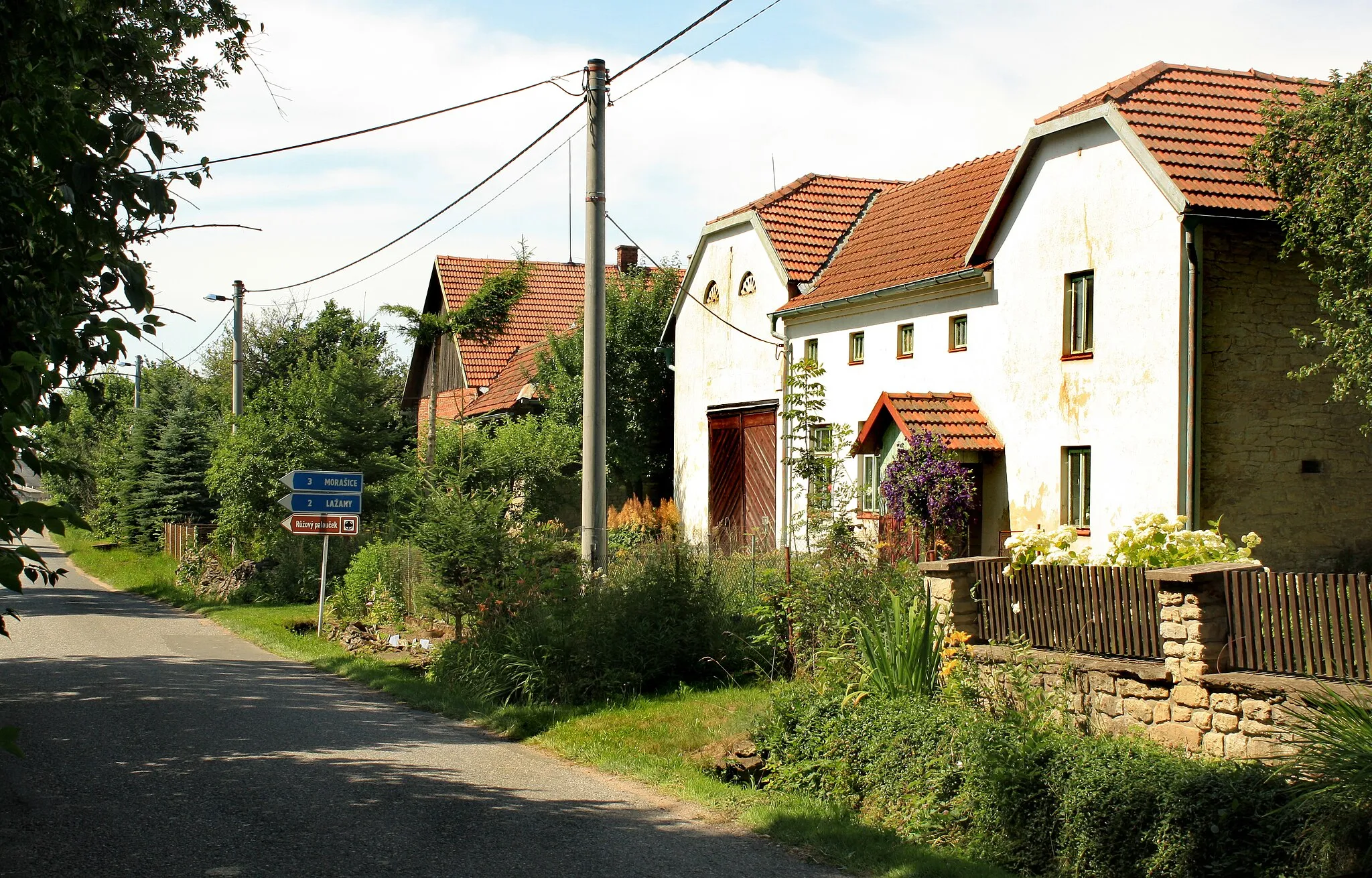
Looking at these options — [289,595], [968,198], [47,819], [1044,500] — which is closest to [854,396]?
[968,198]

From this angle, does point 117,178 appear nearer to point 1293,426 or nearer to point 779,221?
point 1293,426

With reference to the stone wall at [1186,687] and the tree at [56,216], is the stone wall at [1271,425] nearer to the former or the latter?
the stone wall at [1186,687]

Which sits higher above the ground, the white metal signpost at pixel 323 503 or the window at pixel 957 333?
the window at pixel 957 333

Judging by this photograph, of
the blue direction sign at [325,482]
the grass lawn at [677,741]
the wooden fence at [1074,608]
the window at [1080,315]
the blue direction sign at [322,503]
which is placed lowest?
the grass lawn at [677,741]

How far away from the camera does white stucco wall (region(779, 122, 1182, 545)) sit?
15.7m

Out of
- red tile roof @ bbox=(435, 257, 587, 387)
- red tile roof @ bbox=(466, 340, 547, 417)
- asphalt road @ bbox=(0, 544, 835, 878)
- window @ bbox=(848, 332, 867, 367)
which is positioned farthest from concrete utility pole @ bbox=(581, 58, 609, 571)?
red tile roof @ bbox=(435, 257, 587, 387)

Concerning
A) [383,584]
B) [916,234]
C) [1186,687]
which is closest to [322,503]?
[383,584]

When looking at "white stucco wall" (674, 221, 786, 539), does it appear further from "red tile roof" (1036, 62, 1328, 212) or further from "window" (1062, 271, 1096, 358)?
"red tile roof" (1036, 62, 1328, 212)

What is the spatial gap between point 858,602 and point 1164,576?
3.84 metres

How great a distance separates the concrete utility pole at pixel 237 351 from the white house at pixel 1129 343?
1702cm

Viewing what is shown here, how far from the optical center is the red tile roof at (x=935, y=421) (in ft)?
60.4

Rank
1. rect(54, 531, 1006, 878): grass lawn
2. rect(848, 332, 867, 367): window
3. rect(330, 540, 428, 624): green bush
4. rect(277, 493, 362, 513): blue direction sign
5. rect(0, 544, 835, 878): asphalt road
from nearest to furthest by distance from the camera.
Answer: rect(0, 544, 835, 878): asphalt road
rect(54, 531, 1006, 878): grass lawn
rect(277, 493, 362, 513): blue direction sign
rect(330, 540, 428, 624): green bush
rect(848, 332, 867, 367): window

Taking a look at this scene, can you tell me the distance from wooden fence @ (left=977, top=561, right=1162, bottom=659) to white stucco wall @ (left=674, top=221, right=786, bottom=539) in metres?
14.0

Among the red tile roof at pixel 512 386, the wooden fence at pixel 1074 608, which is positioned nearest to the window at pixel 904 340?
the wooden fence at pixel 1074 608
